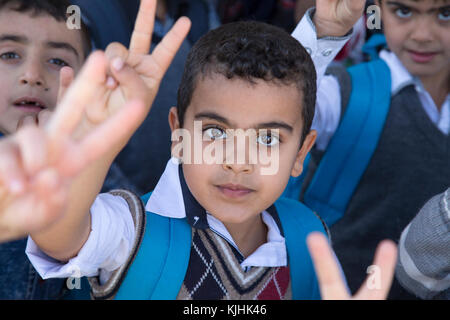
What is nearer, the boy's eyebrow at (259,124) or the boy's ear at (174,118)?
the boy's eyebrow at (259,124)

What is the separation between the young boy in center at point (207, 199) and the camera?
1003 millimetres

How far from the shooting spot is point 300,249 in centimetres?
127

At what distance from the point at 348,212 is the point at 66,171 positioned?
4.07 ft

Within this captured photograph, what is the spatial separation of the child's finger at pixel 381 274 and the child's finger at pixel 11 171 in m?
0.56

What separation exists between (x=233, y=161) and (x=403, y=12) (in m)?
0.90

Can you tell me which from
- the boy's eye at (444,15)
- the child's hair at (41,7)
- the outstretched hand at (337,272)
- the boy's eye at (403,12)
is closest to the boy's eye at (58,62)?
the child's hair at (41,7)

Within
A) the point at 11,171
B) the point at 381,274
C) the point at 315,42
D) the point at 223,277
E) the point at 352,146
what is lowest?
the point at 223,277

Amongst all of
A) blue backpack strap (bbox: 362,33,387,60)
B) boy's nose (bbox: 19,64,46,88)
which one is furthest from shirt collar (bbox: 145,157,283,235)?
blue backpack strap (bbox: 362,33,387,60)

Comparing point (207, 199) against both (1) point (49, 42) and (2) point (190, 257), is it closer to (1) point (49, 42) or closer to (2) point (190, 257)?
(2) point (190, 257)

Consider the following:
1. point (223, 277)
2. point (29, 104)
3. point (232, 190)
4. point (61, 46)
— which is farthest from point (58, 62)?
point (223, 277)

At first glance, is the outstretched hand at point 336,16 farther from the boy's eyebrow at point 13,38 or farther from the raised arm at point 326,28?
the boy's eyebrow at point 13,38

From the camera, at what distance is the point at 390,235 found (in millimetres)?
1736
